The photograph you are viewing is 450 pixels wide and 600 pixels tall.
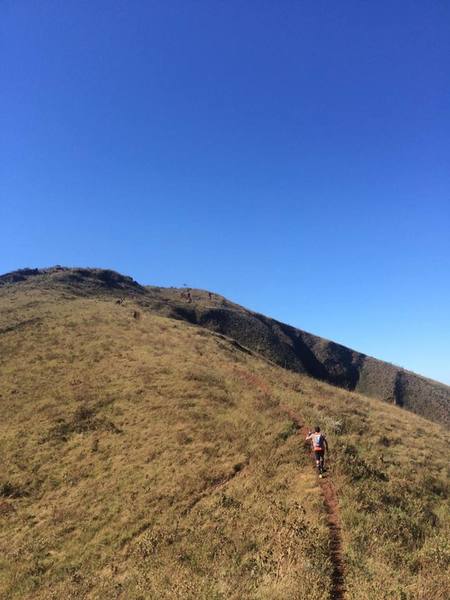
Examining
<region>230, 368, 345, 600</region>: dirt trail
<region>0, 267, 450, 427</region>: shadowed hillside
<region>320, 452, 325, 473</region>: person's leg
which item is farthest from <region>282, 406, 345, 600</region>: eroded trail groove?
<region>0, 267, 450, 427</region>: shadowed hillside

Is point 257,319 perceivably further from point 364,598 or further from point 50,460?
point 364,598

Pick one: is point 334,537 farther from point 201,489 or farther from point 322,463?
point 201,489

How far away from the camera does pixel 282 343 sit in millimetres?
95062

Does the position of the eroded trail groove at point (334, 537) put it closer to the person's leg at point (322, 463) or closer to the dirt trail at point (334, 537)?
the dirt trail at point (334, 537)

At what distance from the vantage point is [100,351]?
40.1 meters

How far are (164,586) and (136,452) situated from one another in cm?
1087

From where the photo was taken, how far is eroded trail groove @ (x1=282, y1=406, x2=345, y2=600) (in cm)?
1130

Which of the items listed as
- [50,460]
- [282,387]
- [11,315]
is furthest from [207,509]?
[11,315]

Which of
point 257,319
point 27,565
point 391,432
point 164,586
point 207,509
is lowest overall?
point 27,565

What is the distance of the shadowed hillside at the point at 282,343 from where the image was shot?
283 ft

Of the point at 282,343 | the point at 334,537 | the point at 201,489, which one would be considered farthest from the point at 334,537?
the point at 282,343

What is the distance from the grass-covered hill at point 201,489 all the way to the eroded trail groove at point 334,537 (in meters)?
0.06

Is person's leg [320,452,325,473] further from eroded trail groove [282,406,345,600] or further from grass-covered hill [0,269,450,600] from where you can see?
eroded trail groove [282,406,345,600]

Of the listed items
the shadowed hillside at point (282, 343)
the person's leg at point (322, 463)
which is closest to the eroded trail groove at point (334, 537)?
the person's leg at point (322, 463)
